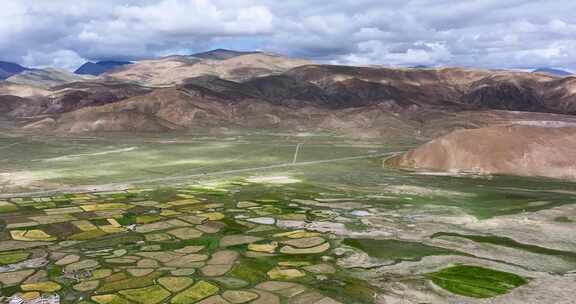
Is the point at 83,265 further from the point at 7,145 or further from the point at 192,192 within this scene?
the point at 7,145

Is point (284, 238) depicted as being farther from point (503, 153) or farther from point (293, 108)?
point (293, 108)

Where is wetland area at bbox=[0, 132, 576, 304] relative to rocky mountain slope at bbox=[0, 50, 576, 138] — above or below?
below

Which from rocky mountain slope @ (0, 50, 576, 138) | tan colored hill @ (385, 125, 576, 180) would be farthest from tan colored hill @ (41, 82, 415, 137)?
tan colored hill @ (385, 125, 576, 180)

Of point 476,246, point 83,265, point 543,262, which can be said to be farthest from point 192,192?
point 543,262

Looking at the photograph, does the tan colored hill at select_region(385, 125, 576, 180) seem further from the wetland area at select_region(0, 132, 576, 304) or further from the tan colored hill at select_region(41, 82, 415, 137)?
the tan colored hill at select_region(41, 82, 415, 137)

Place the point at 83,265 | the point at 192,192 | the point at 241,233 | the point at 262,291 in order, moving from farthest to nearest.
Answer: the point at 192,192
the point at 241,233
the point at 83,265
the point at 262,291

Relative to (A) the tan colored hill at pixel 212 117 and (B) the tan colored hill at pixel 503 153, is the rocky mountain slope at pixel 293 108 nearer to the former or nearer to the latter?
(A) the tan colored hill at pixel 212 117
